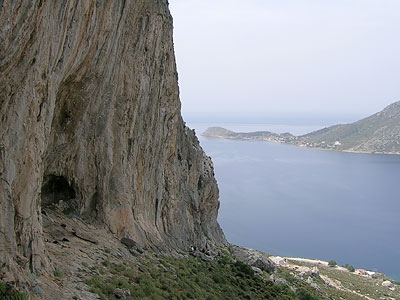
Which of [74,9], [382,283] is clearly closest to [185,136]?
[74,9]

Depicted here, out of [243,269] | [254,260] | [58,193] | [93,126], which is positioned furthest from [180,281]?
[254,260]

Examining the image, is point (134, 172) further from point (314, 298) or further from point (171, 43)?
point (314, 298)

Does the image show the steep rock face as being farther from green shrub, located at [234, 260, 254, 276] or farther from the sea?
the sea

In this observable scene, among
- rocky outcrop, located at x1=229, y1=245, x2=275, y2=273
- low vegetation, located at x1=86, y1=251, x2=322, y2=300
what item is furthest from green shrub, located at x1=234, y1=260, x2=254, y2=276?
rocky outcrop, located at x1=229, y1=245, x2=275, y2=273

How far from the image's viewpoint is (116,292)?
10914 millimetres

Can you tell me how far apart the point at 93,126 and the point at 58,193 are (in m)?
2.95

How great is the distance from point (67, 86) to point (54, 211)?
464 centimetres

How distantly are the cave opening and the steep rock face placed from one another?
4 cm

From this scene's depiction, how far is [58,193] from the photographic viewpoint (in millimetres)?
16672

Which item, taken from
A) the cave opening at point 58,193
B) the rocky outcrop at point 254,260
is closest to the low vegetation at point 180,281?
the cave opening at point 58,193

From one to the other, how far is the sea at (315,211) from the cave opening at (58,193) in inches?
2335

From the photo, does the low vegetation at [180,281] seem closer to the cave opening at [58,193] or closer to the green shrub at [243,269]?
the green shrub at [243,269]

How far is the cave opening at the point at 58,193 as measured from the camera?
16.3 metres

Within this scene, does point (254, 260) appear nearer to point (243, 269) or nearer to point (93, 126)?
point (243, 269)
